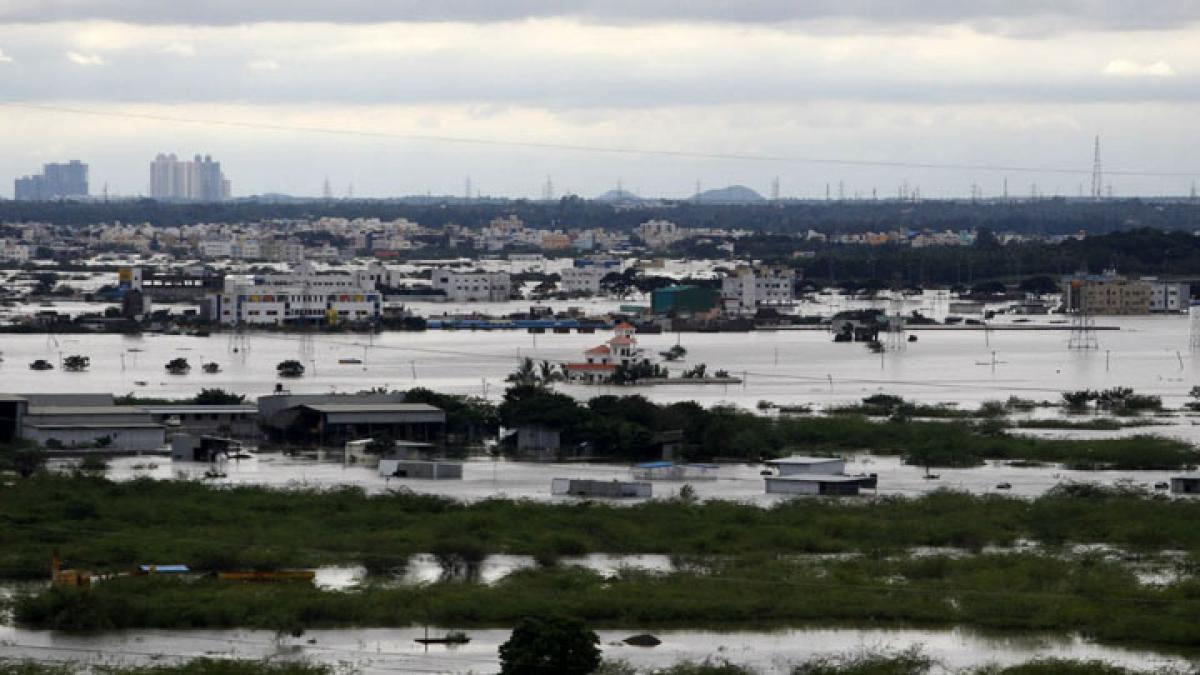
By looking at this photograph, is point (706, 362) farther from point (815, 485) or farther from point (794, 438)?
point (815, 485)

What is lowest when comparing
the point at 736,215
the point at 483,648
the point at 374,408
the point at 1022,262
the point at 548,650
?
the point at 483,648

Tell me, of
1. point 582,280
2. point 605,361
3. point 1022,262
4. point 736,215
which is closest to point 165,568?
point 605,361

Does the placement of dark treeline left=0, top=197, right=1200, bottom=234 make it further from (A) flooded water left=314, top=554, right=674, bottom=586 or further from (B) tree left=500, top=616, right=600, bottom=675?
(B) tree left=500, top=616, right=600, bottom=675

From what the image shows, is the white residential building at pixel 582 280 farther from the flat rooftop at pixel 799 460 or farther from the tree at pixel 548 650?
the tree at pixel 548 650

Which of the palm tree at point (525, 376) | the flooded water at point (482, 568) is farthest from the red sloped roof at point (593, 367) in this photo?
the flooded water at point (482, 568)

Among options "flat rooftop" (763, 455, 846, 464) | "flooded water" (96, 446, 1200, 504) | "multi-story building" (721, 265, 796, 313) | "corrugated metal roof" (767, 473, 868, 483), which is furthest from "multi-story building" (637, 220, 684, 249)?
"corrugated metal roof" (767, 473, 868, 483)

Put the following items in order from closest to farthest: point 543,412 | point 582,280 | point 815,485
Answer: point 815,485
point 543,412
point 582,280
